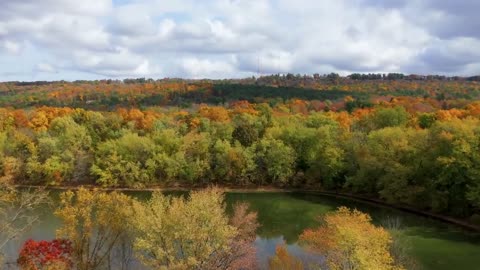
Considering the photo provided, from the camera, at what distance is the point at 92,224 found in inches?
872

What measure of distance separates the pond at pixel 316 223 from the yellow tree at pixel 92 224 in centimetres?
838

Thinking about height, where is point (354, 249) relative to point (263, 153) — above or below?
above

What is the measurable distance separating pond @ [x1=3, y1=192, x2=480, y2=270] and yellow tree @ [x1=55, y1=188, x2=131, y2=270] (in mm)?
8384

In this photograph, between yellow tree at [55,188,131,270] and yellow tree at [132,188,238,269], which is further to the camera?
yellow tree at [55,188,131,270]

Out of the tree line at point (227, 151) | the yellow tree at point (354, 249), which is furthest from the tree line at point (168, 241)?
the tree line at point (227, 151)

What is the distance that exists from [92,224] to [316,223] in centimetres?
2238

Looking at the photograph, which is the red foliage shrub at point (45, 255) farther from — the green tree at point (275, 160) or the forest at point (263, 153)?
the green tree at point (275, 160)

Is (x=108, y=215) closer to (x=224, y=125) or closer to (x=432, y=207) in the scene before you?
(x=432, y=207)

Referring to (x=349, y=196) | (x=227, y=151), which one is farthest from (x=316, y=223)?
(x=227, y=151)

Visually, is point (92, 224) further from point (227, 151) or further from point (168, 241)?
point (227, 151)

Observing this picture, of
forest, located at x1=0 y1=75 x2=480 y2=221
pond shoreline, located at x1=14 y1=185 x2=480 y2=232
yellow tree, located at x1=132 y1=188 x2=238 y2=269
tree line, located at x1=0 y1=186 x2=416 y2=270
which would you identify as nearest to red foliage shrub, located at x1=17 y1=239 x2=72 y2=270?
tree line, located at x1=0 y1=186 x2=416 y2=270

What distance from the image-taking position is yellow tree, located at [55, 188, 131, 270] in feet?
68.9

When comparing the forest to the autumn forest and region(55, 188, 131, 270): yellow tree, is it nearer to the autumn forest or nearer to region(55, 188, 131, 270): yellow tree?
the autumn forest

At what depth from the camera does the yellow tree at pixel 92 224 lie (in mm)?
21000
